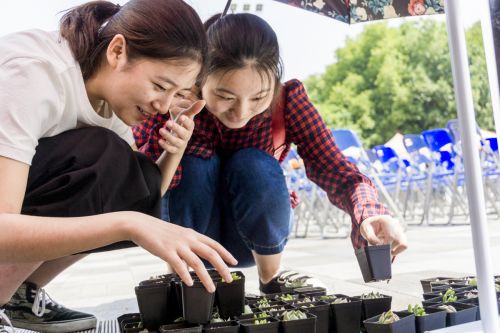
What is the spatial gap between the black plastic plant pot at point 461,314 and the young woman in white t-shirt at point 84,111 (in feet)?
2.08

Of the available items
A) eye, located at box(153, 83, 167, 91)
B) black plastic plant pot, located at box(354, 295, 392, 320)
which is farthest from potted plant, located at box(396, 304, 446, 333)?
eye, located at box(153, 83, 167, 91)

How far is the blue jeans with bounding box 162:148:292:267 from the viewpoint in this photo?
167cm

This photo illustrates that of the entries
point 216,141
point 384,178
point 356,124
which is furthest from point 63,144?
point 356,124

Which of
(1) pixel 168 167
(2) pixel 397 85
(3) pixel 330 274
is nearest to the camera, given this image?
(1) pixel 168 167

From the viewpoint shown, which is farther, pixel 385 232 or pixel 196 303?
pixel 385 232

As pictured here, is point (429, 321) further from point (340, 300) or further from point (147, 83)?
point (147, 83)

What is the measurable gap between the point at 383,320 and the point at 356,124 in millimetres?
21876

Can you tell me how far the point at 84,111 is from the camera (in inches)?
50.4

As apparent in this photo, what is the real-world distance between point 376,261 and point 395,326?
0.77ft

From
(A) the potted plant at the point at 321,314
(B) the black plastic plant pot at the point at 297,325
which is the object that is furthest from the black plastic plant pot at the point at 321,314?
(B) the black plastic plant pot at the point at 297,325

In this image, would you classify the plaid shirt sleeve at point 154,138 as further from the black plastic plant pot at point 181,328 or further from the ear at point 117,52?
the black plastic plant pot at point 181,328

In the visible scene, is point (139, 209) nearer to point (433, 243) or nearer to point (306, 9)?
point (306, 9)

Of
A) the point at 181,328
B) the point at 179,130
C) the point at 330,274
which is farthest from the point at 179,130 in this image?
the point at 330,274

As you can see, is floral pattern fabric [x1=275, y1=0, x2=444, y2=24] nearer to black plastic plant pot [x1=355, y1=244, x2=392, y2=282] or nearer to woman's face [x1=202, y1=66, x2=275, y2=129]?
woman's face [x1=202, y1=66, x2=275, y2=129]
